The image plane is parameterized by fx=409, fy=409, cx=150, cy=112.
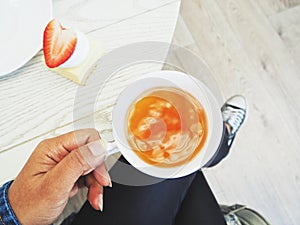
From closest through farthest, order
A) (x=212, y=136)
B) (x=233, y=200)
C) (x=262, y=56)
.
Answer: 1. (x=212, y=136)
2. (x=233, y=200)
3. (x=262, y=56)

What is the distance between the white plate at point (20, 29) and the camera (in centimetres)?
64

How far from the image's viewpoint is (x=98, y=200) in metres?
0.67

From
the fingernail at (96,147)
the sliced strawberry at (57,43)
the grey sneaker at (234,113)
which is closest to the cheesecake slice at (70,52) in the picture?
the sliced strawberry at (57,43)

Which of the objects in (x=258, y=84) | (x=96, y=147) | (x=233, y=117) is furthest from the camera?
(x=258, y=84)

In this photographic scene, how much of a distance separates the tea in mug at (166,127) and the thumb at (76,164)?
49mm

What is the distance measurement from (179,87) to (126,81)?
9cm

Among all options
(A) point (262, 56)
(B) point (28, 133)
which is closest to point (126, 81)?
(B) point (28, 133)

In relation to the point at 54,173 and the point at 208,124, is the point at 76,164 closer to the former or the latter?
the point at 54,173

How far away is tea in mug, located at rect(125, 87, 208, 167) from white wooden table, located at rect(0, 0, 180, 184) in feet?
0.17

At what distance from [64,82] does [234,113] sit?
644mm

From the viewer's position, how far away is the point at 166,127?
60 cm

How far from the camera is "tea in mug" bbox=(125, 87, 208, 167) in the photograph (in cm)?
58

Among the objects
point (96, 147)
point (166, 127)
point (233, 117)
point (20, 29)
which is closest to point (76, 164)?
point (96, 147)

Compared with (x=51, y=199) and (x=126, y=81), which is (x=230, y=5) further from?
(x=51, y=199)
